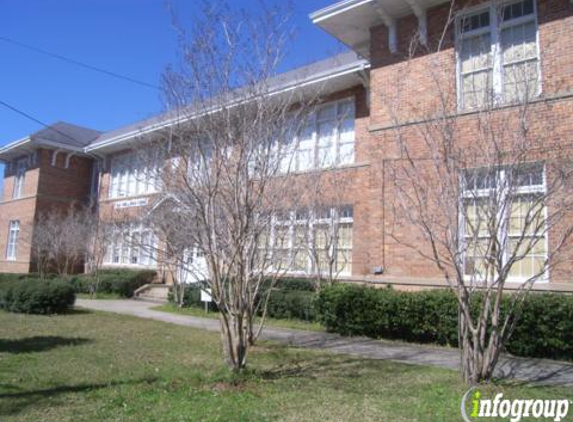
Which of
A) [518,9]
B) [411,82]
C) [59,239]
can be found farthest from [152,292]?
[518,9]

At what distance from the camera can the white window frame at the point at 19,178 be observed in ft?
96.6

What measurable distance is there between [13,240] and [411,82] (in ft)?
88.3

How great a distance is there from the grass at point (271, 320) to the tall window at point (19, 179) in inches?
714

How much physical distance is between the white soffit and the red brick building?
0.03 meters

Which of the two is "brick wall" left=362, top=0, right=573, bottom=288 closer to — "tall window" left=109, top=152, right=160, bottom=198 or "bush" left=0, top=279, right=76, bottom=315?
"bush" left=0, top=279, right=76, bottom=315

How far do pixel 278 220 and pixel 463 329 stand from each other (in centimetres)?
368

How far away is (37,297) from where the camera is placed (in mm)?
13242

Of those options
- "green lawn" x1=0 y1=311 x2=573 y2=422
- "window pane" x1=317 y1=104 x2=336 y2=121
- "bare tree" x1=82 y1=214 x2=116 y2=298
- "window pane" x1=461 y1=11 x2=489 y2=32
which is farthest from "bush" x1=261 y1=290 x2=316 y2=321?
"bare tree" x1=82 y1=214 x2=116 y2=298

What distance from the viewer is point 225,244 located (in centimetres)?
655

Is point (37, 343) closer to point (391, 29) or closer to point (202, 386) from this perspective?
point (202, 386)

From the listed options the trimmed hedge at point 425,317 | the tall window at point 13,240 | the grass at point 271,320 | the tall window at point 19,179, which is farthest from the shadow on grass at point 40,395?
the tall window at point 19,179

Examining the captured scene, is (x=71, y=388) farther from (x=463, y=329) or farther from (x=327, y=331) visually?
(x=327, y=331)

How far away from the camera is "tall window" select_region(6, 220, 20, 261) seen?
2884 centimetres

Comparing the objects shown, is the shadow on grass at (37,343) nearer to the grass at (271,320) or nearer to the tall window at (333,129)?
the grass at (271,320)
